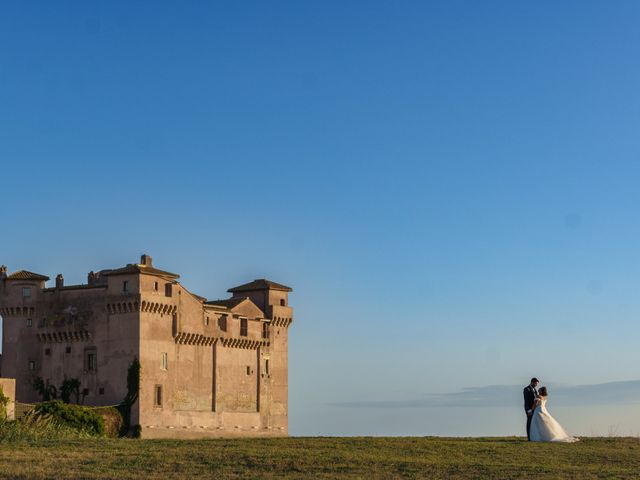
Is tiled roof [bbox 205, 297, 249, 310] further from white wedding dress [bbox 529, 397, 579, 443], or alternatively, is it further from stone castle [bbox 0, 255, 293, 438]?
white wedding dress [bbox 529, 397, 579, 443]

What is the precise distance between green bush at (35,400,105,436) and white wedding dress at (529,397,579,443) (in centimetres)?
2668

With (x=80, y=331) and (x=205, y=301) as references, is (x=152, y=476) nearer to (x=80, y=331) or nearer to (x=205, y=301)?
(x=80, y=331)

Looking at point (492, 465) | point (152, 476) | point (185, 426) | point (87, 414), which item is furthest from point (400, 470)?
point (185, 426)

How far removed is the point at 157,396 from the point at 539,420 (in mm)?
32170

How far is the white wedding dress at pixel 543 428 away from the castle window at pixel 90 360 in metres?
33.8

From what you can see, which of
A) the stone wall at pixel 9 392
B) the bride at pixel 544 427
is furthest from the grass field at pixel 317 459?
the stone wall at pixel 9 392

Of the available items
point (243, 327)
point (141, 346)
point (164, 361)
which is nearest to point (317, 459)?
point (141, 346)

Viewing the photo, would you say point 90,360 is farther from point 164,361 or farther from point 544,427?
point 544,427

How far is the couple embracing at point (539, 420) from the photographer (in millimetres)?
38094

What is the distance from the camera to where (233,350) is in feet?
241

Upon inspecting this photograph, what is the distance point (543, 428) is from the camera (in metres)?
38.4

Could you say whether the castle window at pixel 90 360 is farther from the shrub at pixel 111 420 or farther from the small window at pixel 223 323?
the small window at pixel 223 323

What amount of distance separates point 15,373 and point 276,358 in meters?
18.2

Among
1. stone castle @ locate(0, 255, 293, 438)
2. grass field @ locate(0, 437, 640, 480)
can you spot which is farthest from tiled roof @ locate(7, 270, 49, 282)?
grass field @ locate(0, 437, 640, 480)
